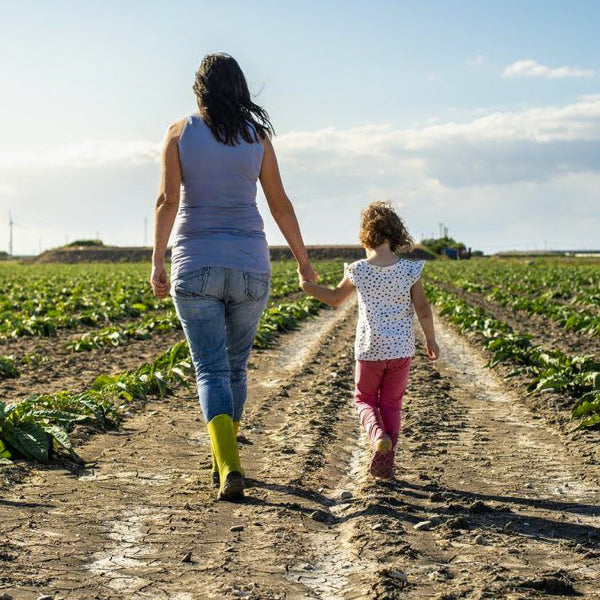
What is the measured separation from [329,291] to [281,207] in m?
0.60

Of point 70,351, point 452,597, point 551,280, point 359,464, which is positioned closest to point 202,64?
point 359,464

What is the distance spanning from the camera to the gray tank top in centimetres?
531

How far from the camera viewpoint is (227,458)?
Answer: 17.3 ft

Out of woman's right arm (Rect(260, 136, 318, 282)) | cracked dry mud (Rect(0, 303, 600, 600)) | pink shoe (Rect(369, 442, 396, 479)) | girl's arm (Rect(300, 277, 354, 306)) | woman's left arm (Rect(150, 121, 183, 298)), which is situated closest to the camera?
cracked dry mud (Rect(0, 303, 600, 600))

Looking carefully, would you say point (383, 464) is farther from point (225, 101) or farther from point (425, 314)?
point (225, 101)

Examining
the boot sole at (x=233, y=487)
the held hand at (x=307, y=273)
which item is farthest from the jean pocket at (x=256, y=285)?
the boot sole at (x=233, y=487)

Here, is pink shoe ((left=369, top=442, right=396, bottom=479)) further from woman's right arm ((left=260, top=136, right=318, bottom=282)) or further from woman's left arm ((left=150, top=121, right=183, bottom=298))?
woman's left arm ((left=150, top=121, right=183, bottom=298))

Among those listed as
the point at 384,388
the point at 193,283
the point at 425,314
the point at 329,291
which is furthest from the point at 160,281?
the point at 425,314

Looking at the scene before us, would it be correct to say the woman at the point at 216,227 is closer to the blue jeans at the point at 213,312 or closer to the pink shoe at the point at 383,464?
the blue jeans at the point at 213,312

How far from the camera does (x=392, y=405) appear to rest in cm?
590

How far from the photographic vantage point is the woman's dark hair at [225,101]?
533 cm

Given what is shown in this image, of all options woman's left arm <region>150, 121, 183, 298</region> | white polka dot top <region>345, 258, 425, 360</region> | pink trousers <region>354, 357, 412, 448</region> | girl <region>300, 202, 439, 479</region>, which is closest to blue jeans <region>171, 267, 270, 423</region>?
woman's left arm <region>150, 121, 183, 298</region>

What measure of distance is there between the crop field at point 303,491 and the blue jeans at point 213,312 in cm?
58

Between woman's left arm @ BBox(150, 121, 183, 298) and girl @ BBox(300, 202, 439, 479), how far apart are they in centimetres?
91
